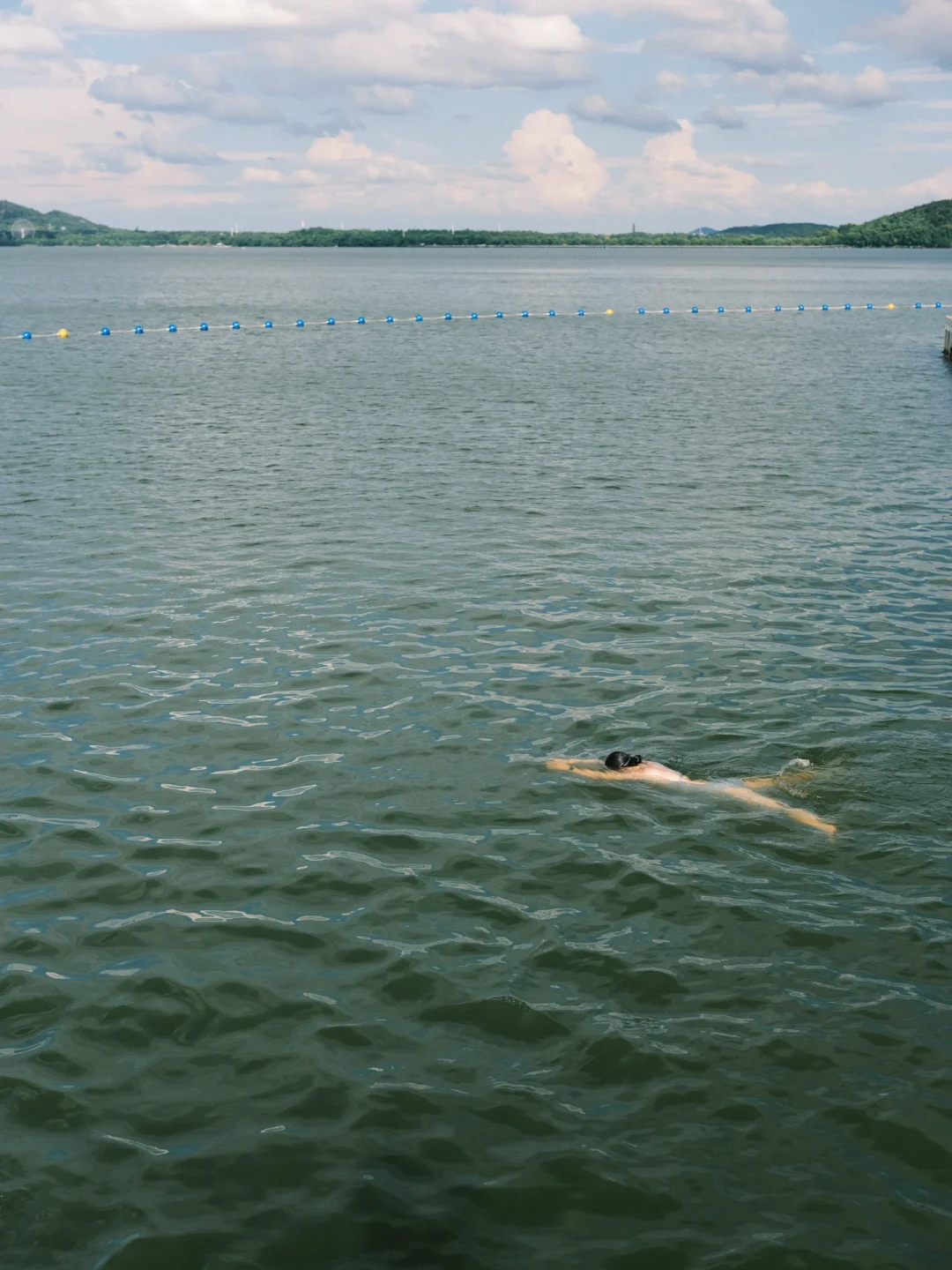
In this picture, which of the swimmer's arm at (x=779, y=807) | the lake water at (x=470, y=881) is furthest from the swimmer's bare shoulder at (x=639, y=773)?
the swimmer's arm at (x=779, y=807)

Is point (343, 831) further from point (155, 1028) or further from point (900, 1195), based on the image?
point (900, 1195)

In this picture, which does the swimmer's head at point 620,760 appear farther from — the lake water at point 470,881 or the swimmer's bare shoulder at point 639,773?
the lake water at point 470,881

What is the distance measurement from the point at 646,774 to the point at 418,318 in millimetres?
84067

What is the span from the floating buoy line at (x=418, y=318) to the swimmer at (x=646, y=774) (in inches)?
2618

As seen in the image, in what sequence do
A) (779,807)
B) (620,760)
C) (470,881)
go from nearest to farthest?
(470,881) → (779,807) → (620,760)

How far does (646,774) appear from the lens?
1353 cm

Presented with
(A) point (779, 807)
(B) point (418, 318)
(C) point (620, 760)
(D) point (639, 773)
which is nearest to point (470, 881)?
(C) point (620, 760)

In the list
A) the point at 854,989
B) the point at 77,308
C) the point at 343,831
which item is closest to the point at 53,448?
the point at 343,831

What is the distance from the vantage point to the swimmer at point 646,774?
43.0 ft

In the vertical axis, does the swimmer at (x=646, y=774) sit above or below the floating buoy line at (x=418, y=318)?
below

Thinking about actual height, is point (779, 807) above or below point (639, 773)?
below

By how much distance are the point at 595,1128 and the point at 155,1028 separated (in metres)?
3.56

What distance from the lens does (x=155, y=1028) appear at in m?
9.47

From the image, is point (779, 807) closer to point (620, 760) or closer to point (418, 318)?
point (620, 760)
